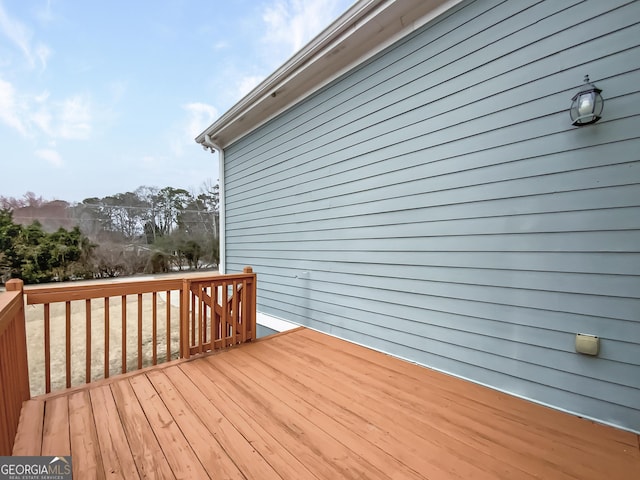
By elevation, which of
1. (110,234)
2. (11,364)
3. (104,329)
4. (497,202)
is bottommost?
(104,329)

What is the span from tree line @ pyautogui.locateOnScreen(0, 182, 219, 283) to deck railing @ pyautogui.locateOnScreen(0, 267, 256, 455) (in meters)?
3.22

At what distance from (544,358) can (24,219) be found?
12520 millimetres

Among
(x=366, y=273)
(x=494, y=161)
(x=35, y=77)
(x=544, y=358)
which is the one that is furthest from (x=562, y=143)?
(x=35, y=77)

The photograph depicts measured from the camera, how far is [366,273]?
288cm

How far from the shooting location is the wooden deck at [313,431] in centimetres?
125

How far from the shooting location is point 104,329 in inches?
111

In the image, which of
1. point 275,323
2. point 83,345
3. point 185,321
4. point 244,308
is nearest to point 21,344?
point 185,321

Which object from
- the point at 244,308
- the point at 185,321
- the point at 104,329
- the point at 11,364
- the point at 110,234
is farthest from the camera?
the point at 110,234

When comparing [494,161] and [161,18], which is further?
[161,18]

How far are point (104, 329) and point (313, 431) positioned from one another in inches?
103

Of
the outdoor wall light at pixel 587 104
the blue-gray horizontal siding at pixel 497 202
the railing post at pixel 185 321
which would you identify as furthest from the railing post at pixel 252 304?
the outdoor wall light at pixel 587 104

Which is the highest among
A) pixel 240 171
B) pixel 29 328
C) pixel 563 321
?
pixel 240 171

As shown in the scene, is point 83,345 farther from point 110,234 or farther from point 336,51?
point 336,51

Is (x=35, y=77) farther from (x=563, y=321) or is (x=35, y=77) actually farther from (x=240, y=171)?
(x=563, y=321)
